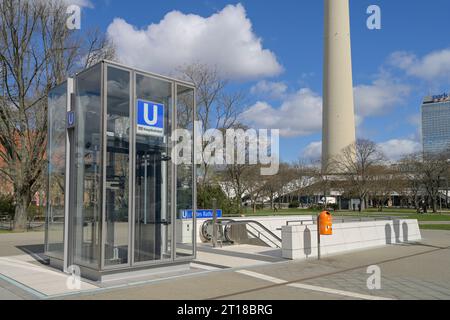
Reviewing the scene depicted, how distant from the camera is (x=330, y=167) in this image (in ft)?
236

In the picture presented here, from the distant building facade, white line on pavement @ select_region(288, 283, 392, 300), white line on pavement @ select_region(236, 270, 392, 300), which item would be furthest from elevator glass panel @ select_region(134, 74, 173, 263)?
the distant building facade

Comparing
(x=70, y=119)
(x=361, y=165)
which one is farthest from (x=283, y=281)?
(x=361, y=165)

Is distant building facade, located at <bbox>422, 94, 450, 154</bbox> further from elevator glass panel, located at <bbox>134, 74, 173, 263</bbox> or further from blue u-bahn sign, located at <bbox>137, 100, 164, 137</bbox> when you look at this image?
blue u-bahn sign, located at <bbox>137, 100, 164, 137</bbox>

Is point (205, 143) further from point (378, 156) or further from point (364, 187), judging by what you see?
point (378, 156)

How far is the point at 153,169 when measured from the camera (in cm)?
1023

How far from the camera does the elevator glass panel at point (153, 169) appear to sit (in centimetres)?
980

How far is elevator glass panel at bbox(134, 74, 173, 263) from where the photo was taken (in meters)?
9.80

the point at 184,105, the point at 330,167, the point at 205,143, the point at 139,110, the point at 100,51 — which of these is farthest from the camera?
the point at 330,167

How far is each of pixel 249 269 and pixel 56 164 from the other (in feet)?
17.9

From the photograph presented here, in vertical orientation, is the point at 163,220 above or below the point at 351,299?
above

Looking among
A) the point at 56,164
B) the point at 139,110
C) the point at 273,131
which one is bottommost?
the point at 56,164

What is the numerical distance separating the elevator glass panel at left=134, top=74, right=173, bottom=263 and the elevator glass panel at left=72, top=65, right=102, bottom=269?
909mm

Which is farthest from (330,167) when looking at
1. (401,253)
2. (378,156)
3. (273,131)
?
(401,253)
